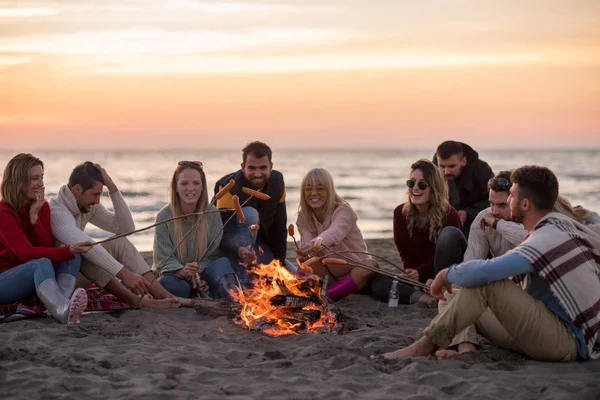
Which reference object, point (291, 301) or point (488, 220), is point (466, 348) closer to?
point (291, 301)

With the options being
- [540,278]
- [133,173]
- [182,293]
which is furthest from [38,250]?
[133,173]

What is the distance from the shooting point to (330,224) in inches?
313

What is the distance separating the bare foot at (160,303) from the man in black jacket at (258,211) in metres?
0.87

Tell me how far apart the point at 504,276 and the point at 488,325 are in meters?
0.65

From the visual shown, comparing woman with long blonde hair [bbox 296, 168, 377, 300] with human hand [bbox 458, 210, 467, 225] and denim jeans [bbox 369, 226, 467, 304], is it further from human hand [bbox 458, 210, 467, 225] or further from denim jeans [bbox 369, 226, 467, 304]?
human hand [bbox 458, 210, 467, 225]

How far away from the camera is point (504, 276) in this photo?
15.9 feet

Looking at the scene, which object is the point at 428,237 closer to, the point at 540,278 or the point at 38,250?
the point at 540,278

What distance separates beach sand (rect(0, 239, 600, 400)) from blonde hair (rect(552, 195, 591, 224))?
47.2 inches

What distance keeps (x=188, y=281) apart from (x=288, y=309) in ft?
5.54

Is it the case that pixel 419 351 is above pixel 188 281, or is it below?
below

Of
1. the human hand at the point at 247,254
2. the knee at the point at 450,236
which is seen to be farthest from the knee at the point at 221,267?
the knee at the point at 450,236

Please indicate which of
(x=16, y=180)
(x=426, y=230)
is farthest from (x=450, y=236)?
(x=16, y=180)

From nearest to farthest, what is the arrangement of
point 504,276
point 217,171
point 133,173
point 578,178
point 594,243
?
point 504,276, point 594,243, point 578,178, point 133,173, point 217,171

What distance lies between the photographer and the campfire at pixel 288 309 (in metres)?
6.37
